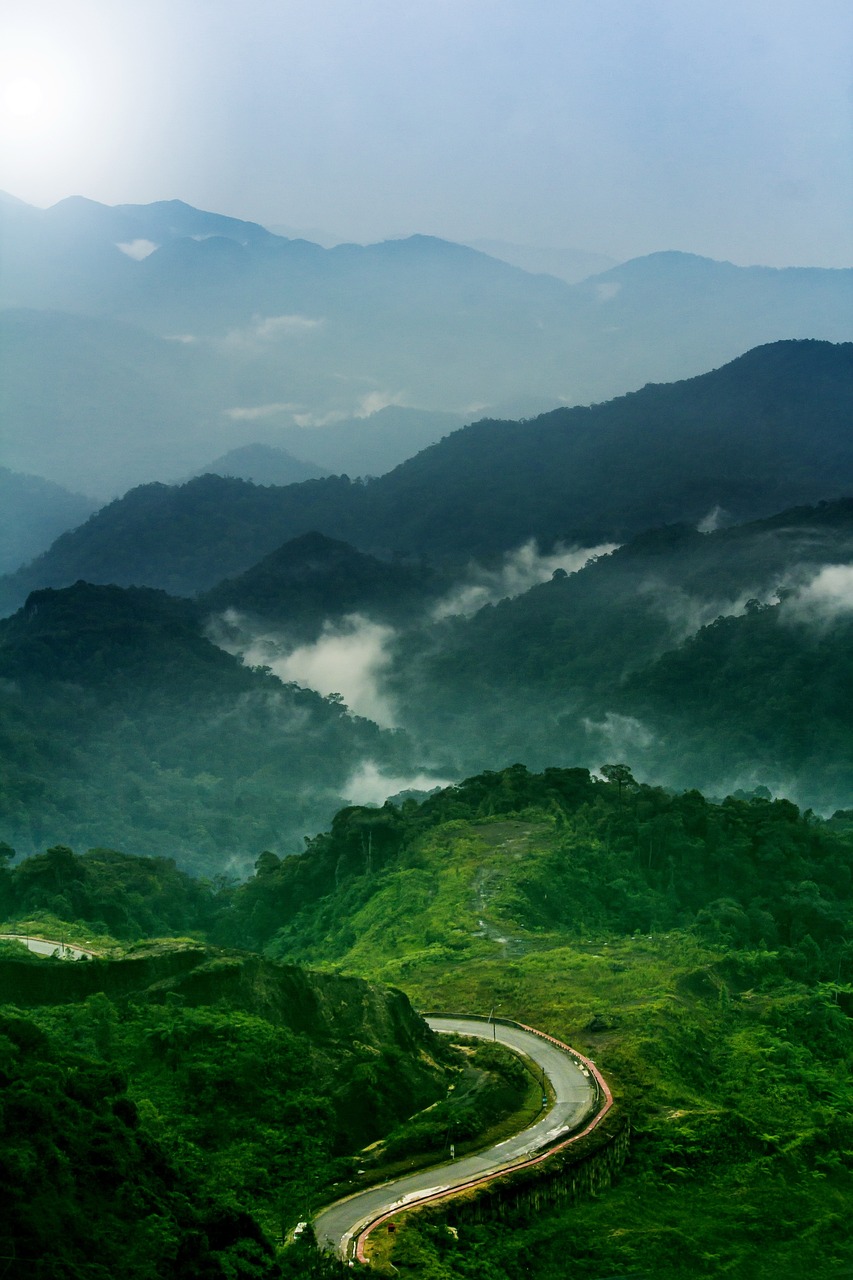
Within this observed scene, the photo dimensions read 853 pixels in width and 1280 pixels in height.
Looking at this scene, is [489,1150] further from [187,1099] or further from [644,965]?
[644,965]

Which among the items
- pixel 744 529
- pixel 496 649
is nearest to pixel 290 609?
pixel 496 649

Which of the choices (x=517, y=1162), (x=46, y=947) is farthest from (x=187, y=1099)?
(x=46, y=947)

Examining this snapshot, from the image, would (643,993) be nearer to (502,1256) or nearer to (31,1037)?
(502,1256)

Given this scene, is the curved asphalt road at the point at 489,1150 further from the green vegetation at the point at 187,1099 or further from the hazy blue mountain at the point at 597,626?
the hazy blue mountain at the point at 597,626

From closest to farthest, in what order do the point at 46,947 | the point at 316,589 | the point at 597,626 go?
the point at 46,947
the point at 597,626
the point at 316,589

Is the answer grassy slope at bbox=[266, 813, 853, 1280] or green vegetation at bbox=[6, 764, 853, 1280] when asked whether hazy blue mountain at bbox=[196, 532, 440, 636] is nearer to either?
green vegetation at bbox=[6, 764, 853, 1280]

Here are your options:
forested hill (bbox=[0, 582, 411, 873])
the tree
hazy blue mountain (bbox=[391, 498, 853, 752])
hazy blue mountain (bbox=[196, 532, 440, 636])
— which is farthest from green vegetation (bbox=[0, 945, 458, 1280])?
hazy blue mountain (bbox=[196, 532, 440, 636])
